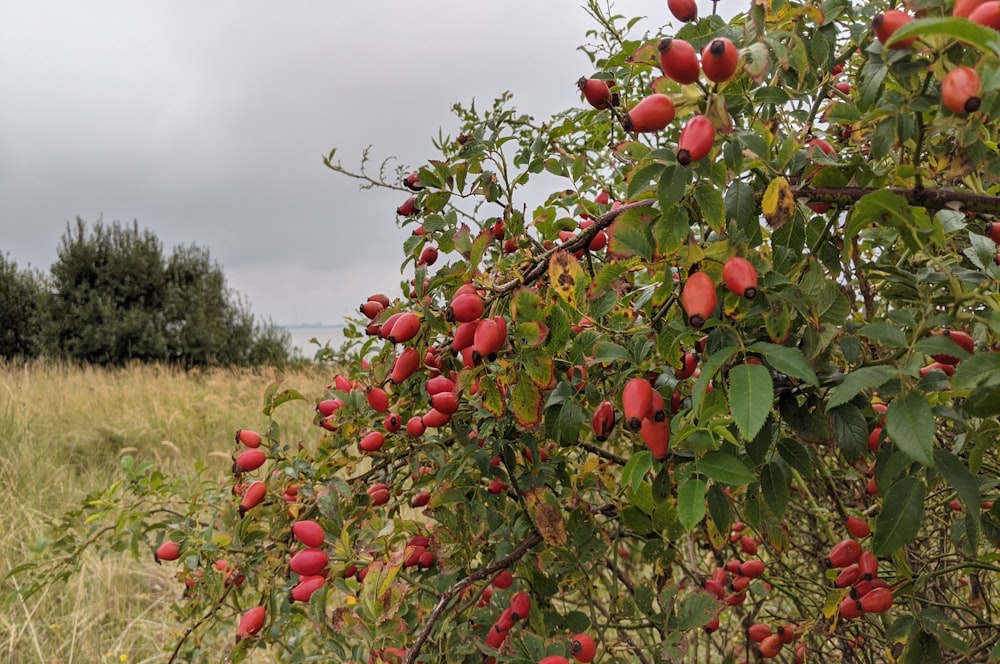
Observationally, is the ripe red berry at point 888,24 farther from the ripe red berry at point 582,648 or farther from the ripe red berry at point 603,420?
the ripe red berry at point 582,648

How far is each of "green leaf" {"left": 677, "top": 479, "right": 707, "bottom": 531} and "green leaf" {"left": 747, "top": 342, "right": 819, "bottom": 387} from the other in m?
0.14

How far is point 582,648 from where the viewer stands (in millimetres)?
890

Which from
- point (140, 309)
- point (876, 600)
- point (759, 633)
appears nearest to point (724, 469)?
point (876, 600)

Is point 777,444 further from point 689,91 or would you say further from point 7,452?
point 7,452

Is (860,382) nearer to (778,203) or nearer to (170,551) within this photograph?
(778,203)

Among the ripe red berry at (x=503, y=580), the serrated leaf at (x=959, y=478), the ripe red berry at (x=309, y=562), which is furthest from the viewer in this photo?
the ripe red berry at (x=503, y=580)

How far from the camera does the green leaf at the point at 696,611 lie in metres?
0.92

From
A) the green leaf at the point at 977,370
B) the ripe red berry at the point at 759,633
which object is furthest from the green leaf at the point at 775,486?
the ripe red berry at the point at 759,633

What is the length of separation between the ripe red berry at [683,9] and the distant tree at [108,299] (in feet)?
48.0

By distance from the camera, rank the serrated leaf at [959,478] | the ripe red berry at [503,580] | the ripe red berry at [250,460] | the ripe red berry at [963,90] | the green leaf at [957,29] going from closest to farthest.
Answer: the green leaf at [957,29] → the ripe red berry at [963,90] → the serrated leaf at [959,478] → the ripe red berry at [503,580] → the ripe red berry at [250,460]

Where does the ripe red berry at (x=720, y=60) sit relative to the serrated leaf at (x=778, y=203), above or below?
above

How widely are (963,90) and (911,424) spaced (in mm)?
260

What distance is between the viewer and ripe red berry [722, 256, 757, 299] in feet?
1.84

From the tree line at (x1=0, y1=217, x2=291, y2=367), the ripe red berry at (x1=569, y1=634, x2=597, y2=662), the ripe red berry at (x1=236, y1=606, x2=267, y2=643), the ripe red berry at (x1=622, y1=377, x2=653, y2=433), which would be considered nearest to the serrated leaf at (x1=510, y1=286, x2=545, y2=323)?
the ripe red berry at (x1=622, y1=377, x2=653, y2=433)
